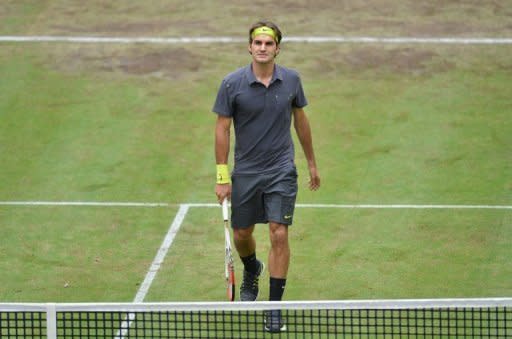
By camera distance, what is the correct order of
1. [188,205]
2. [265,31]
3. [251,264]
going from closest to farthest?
[265,31] → [251,264] → [188,205]

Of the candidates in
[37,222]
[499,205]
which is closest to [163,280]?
[37,222]

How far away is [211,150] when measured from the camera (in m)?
14.6

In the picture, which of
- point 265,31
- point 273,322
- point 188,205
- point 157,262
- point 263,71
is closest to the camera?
point 273,322

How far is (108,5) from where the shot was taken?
19359 millimetres

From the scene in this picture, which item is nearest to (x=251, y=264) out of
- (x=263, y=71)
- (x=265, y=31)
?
(x=263, y=71)

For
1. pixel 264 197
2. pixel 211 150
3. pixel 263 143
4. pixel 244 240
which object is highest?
pixel 263 143

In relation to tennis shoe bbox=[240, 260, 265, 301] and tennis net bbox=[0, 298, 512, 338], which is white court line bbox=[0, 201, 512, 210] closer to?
tennis net bbox=[0, 298, 512, 338]

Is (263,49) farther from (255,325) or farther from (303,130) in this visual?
(255,325)

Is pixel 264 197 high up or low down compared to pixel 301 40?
up

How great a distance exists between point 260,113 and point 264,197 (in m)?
0.70

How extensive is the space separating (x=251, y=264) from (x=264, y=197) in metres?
0.72

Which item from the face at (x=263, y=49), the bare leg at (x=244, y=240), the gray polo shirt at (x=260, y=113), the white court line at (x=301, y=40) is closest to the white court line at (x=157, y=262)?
the bare leg at (x=244, y=240)

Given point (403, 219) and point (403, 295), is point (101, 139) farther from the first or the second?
point (403, 295)

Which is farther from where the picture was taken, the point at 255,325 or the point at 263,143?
the point at 263,143
